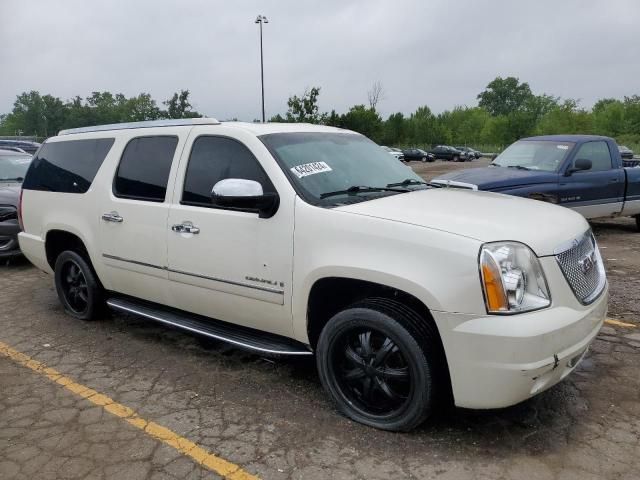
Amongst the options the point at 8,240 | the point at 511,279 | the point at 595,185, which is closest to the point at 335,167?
the point at 511,279

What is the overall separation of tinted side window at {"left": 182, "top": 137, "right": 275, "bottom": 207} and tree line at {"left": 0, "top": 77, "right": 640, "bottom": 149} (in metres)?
47.1

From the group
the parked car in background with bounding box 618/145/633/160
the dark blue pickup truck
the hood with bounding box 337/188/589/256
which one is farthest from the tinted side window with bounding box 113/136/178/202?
the parked car in background with bounding box 618/145/633/160

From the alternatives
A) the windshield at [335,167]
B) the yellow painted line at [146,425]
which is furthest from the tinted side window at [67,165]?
the windshield at [335,167]

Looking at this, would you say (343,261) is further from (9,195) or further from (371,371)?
(9,195)

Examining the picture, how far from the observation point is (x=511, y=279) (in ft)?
8.78

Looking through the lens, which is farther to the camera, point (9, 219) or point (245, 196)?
point (9, 219)

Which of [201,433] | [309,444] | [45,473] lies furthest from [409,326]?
[45,473]

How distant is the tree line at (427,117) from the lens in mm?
56750

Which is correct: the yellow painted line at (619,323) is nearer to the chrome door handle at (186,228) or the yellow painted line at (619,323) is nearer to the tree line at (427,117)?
Result: the chrome door handle at (186,228)

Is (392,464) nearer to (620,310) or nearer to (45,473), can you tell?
(45,473)

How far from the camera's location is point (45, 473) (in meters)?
2.79

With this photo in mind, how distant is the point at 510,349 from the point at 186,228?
2.27 meters

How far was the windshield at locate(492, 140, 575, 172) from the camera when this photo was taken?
331 inches

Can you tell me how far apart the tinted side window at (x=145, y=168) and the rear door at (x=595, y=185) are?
616 centimetres
